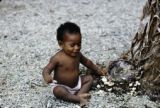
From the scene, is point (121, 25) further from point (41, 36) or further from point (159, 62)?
point (159, 62)

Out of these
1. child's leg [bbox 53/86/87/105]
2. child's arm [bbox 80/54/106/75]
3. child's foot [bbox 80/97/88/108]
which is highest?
child's arm [bbox 80/54/106/75]

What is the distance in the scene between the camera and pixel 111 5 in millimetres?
6941

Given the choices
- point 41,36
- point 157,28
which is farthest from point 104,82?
point 41,36

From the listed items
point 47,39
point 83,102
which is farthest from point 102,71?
point 47,39

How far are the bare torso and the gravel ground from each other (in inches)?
7.4

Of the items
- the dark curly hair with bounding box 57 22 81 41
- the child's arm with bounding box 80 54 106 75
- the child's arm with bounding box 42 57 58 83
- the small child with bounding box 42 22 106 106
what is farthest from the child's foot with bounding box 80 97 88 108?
the dark curly hair with bounding box 57 22 81 41

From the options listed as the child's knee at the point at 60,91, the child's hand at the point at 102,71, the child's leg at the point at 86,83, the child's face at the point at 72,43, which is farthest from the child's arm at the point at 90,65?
the child's knee at the point at 60,91

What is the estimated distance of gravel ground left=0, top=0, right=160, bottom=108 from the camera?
3646 mm

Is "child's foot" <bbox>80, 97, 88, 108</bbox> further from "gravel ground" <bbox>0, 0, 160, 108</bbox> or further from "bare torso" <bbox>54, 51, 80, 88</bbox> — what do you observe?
"bare torso" <bbox>54, 51, 80, 88</bbox>

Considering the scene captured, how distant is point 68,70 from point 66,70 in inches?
0.7

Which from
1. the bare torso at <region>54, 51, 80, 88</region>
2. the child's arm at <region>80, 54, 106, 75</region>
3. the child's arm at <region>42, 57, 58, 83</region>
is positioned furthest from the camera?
the child's arm at <region>80, 54, 106, 75</region>

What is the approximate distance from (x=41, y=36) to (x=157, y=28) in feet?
6.70

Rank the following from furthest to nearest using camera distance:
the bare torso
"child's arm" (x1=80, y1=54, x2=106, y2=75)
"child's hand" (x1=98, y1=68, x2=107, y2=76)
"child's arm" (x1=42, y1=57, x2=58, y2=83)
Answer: "child's hand" (x1=98, y1=68, x2=107, y2=76), "child's arm" (x1=80, y1=54, x2=106, y2=75), the bare torso, "child's arm" (x1=42, y1=57, x2=58, y2=83)

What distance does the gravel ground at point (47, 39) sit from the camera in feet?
12.0
